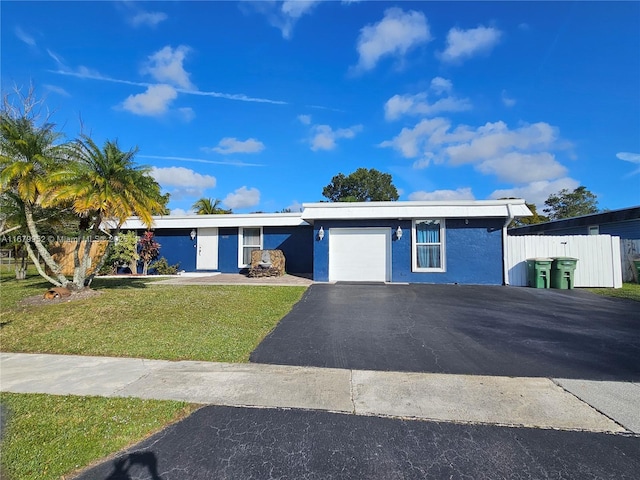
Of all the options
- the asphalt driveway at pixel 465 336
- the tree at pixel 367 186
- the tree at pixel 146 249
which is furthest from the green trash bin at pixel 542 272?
the tree at pixel 367 186

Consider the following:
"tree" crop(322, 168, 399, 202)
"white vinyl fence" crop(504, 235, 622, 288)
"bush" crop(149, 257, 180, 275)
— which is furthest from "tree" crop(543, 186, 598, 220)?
"bush" crop(149, 257, 180, 275)

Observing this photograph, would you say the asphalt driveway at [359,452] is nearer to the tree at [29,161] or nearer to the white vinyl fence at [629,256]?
the tree at [29,161]

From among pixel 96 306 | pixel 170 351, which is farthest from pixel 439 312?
pixel 96 306

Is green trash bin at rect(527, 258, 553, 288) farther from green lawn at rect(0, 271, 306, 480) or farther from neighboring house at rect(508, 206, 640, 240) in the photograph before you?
green lawn at rect(0, 271, 306, 480)

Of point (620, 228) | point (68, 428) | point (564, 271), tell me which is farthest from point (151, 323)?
point (620, 228)

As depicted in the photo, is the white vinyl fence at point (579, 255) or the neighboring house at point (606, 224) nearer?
the white vinyl fence at point (579, 255)

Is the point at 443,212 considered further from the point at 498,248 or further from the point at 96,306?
the point at 96,306

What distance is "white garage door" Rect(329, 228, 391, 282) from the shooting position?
13.5 metres

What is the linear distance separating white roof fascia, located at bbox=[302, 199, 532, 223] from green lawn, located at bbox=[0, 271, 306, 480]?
11.7ft

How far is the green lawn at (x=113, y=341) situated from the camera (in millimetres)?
2762

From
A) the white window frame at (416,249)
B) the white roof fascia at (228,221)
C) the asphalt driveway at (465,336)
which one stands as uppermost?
the white roof fascia at (228,221)

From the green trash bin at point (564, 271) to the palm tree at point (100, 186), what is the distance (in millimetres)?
14096

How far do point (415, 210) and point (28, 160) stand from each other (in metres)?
12.6

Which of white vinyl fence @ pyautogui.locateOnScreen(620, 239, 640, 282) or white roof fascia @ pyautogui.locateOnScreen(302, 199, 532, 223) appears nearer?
white roof fascia @ pyautogui.locateOnScreen(302, 199, 532, 223)
